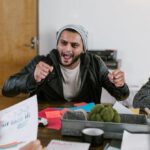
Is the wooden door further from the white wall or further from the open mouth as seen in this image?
the open mouth

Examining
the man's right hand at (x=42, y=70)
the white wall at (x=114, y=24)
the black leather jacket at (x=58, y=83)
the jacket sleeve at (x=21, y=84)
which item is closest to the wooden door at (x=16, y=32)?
the white wall at (x=114, y=24)

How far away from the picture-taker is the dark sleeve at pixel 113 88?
1994mm

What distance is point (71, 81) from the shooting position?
2105 mm

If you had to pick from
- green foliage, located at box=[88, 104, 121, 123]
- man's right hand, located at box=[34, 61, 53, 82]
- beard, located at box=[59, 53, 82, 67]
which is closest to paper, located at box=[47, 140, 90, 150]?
green foliage, located at box=[88, 104, 121, 123]

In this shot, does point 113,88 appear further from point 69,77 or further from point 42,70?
point 42,70

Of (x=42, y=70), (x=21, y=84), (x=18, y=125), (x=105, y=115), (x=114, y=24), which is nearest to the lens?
(x=18, y=125)

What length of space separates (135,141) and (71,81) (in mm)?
1025

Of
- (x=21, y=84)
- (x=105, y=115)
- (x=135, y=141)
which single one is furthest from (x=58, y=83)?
(x=135, y=141)

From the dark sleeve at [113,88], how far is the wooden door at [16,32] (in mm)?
1860

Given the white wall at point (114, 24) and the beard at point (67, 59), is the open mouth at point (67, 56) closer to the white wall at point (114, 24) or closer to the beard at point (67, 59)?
the beard at point (67, 59)

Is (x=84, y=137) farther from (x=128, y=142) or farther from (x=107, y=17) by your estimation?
(x=107, y=17)

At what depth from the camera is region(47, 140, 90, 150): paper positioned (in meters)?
1.13

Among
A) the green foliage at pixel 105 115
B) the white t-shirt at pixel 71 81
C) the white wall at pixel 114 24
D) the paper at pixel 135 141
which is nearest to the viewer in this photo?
the paper at pixel 135 141

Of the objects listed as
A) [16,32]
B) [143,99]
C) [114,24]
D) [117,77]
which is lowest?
[143,99]
